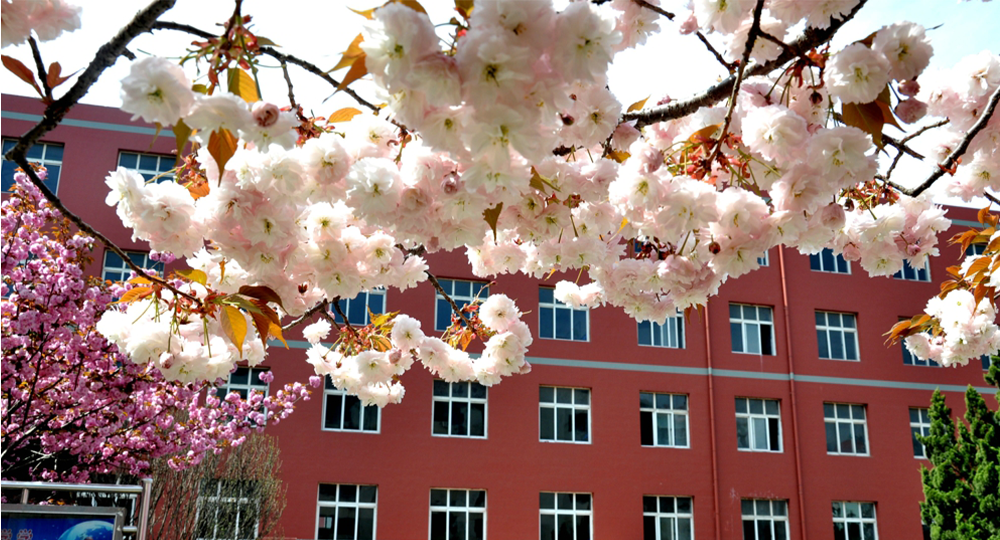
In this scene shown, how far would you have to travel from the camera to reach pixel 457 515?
1351 cm

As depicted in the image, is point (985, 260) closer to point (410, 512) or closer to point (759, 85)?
point (759, 85)

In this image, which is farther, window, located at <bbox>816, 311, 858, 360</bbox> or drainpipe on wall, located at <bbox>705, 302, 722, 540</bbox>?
window, located at <bbox>816, 311, 858, 360</bbox>

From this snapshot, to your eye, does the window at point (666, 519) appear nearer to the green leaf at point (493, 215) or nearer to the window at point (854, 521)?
the window at point (854, 521)

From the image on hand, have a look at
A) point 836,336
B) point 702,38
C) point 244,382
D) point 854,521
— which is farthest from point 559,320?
point 702,38

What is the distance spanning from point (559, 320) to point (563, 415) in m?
1.81

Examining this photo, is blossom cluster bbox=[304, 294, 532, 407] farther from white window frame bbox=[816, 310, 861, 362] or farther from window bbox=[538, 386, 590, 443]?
white window frame bbox=[816, 310, 861, 362]

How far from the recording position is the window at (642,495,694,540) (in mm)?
14250

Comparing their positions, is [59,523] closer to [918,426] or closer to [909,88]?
[909,88]

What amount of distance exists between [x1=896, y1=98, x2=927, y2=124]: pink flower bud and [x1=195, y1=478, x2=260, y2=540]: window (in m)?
10.9

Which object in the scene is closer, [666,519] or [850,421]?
[666,519]

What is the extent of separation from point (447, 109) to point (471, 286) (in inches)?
530

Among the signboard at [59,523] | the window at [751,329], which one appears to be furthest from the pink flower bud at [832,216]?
the window at [751,329]

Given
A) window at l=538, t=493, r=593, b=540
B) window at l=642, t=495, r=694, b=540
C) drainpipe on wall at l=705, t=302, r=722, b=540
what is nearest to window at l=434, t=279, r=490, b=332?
window at l=538, t=493, r=593, b=540

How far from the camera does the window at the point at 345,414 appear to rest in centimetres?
1352
